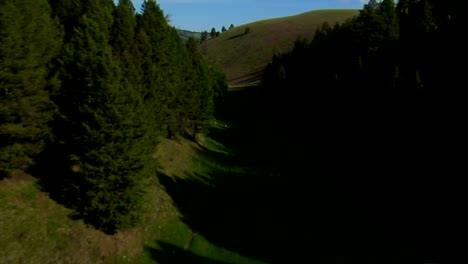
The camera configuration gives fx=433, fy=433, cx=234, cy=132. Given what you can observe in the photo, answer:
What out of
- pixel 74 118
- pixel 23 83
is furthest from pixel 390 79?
pixel 23 83

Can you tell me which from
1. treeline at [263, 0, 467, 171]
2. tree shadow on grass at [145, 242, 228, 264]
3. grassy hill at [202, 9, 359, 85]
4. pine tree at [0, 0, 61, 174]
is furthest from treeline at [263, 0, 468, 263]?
grassy hill at [202, 9, 359, 85]

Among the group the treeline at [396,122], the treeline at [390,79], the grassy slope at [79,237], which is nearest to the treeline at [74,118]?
the grassy slope at [79,237]

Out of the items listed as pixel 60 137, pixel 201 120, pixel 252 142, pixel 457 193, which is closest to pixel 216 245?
pixel 60 137

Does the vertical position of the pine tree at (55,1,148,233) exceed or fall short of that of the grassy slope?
it exceeds it

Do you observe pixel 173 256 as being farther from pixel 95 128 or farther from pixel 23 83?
pixel 23 83

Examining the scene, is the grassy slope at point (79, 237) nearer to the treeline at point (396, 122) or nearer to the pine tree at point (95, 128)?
the pine tree at point (95, 128)

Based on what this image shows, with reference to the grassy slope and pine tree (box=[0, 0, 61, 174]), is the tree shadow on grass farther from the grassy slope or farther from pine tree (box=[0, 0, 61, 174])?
pine tree (box=[0, 0, 61, 174])

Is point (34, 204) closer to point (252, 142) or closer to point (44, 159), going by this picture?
point (44, 159)
